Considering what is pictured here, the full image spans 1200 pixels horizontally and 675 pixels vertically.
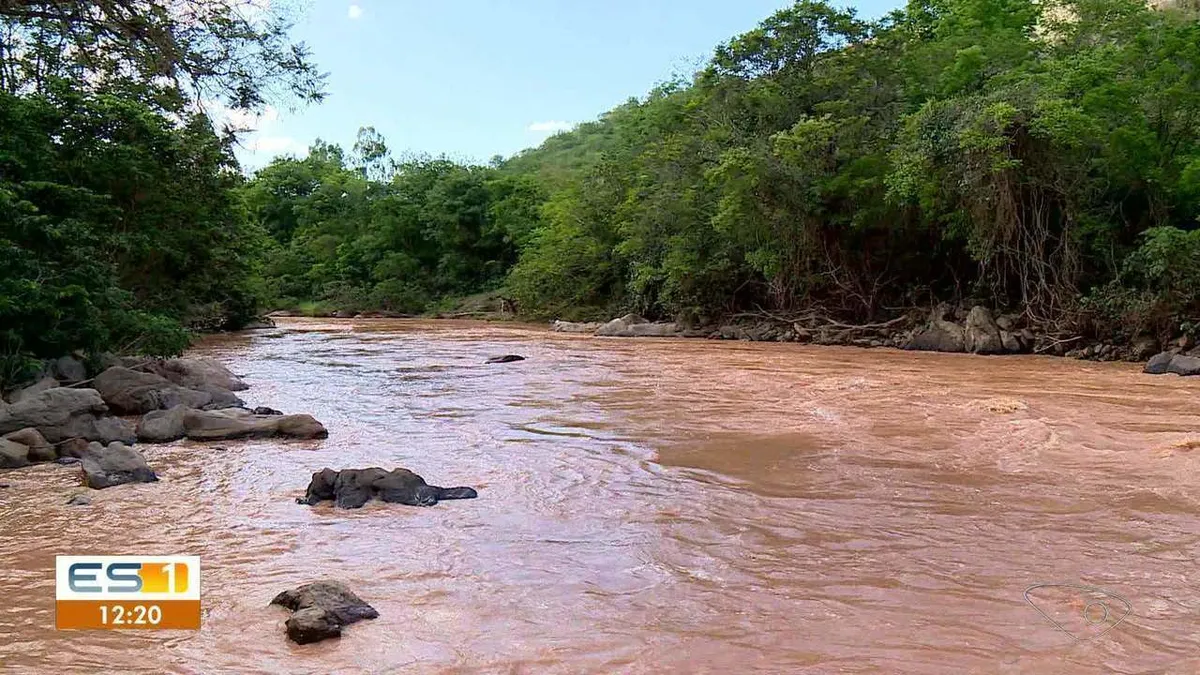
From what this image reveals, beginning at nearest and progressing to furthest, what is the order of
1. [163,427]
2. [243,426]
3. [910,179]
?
[163,427]
[243,426]
[910,179]

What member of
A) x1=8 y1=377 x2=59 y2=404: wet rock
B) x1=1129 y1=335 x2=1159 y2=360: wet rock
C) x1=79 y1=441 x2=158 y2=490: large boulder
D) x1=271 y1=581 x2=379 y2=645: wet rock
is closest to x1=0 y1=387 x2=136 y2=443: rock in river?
x1=8 y1=377 x2=59 y2=404: wet rock

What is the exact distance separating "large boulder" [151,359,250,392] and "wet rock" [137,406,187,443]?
2774 millimetres

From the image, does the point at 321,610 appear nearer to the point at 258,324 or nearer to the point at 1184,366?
the point at 1184,366

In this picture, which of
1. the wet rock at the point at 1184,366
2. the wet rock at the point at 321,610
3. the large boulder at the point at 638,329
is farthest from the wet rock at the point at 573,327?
the wet rock at the point at 321,610

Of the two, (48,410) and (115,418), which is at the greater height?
(48,410)

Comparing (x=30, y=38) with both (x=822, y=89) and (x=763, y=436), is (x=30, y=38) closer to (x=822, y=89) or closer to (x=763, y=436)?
(x=763, y=436)

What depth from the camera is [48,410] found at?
26.8 feet

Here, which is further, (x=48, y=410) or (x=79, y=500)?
(x=48, y=410)

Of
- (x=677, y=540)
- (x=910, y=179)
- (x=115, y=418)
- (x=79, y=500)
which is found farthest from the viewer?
(x=910, y=179)

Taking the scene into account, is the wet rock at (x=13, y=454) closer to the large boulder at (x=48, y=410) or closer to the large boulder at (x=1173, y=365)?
the large boulder at (x=48, y=410)

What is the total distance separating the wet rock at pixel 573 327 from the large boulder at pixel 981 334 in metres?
13.4

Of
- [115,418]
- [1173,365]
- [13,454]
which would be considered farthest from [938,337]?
[13,454]

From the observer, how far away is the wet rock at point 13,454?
23.3 feet

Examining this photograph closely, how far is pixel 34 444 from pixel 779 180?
60.7ft
